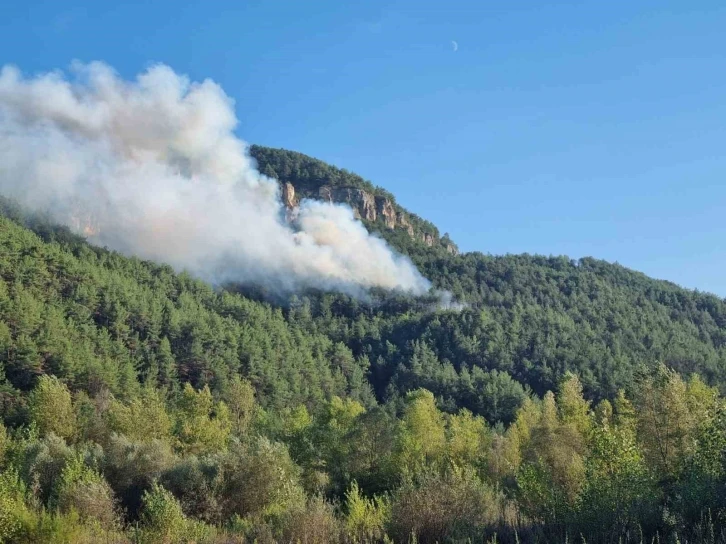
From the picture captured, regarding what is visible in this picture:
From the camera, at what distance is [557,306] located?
16450 centimetres

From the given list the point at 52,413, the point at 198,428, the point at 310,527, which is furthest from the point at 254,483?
the point at 52,413

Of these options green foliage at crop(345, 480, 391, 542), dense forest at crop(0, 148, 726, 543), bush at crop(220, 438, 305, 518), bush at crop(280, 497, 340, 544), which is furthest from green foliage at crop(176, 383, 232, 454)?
bush at crop(280, 497, 340, 544)

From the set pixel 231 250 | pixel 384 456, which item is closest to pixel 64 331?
pixel 384 456

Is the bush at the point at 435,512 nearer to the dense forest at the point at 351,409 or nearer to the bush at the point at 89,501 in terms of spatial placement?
the dense forest at the point at 351,409

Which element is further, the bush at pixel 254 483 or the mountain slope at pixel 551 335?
the mountain slope at pixel 551 335

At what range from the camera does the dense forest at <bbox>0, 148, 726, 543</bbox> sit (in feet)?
54.3

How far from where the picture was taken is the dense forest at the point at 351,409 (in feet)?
54.3

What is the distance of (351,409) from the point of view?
62094 mm

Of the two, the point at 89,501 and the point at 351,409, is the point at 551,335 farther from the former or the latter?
the point at 89,501

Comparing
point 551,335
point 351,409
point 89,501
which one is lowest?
point 89,501

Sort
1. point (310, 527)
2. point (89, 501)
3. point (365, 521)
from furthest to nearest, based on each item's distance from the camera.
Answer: point (89, 501) → point (365, 521) → point (310, 527)

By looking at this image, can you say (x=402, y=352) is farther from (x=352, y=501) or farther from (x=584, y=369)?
(x=352, y=501)

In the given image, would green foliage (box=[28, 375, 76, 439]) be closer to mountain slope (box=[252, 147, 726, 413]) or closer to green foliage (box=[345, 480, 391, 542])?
green foliage (box=[345, 480, 391, 542])

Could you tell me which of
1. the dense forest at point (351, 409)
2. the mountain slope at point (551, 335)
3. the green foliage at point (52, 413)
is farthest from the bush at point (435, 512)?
the mountain slope at point (551, 335)
